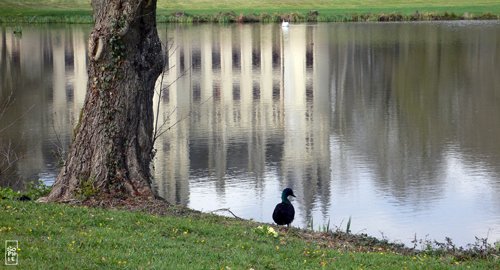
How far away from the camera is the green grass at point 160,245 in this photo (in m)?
9.42

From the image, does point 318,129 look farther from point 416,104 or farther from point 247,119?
point 416,104

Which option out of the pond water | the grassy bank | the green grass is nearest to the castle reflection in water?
the pond water

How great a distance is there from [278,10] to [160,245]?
75873 mm

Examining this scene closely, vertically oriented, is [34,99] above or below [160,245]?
below

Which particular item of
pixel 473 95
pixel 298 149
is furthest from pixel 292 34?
pixel 298 149

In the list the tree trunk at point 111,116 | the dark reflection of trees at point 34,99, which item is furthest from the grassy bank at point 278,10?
the tree trunk at point 111,116

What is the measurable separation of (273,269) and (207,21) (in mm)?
67734

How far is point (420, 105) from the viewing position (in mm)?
30641

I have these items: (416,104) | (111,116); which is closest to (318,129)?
(416,104)

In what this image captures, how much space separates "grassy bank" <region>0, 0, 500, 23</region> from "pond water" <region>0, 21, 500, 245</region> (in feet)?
84.0

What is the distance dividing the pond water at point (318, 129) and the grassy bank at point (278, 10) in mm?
25608

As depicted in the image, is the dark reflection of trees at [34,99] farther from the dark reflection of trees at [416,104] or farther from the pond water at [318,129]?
the dark reflection of trees at [416,104]

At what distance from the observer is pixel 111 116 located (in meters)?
14.5

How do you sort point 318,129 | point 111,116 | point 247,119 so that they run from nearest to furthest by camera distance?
point 111,116
point 318,129
point 247,119
